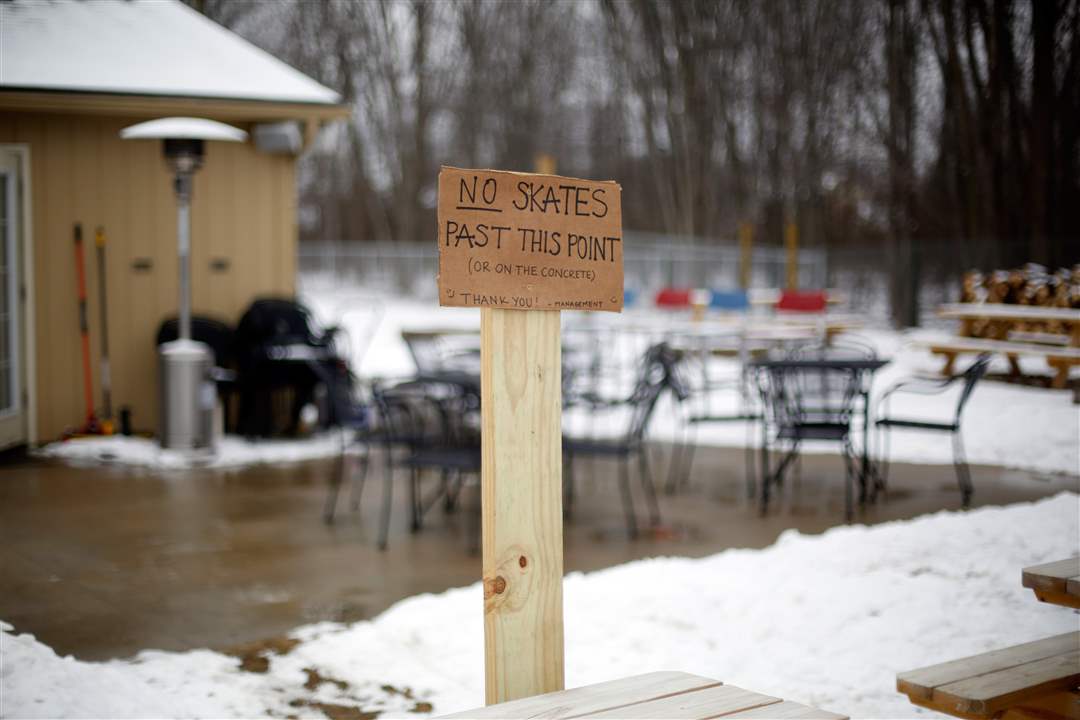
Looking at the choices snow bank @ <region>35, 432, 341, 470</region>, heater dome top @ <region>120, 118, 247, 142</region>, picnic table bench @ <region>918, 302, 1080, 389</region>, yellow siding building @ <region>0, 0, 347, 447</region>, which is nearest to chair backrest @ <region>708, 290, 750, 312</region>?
picnic table bench @ <region>918, 302, 1080, 389</region>

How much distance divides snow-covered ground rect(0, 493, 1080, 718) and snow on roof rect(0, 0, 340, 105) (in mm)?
3552

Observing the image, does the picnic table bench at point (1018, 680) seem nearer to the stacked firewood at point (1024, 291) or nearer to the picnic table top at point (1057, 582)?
the picnic table top at point (1057, 582)

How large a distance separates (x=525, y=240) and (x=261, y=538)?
4.07 m

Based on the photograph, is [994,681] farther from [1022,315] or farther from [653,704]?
[1022,315]

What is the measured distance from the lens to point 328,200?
112 feet

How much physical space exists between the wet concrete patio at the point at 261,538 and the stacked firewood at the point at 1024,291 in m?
1.83

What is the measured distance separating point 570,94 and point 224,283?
2151 centimetres

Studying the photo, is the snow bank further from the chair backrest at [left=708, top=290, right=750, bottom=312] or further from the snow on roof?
the chair backrest at [left=708, top=290, right=750, bottom=312]

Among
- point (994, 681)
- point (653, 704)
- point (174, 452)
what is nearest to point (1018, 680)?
point (994, 681)

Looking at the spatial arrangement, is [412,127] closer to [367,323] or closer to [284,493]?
[367,323]

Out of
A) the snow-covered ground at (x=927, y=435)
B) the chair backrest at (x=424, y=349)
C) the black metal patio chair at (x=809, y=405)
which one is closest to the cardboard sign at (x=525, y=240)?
the snow-covered ground at (x=927, y=435)

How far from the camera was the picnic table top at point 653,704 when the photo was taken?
218cm

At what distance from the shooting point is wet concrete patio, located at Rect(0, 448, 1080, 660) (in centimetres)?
459

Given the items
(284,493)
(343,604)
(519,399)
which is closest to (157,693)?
(343,604)
